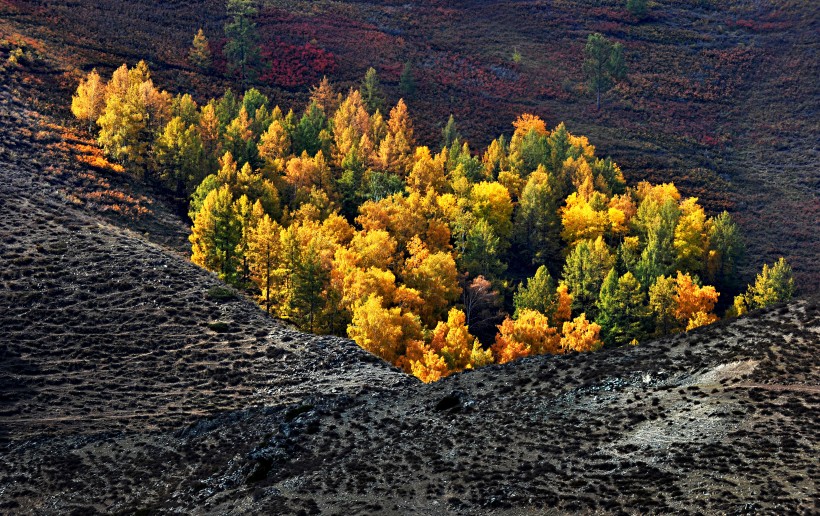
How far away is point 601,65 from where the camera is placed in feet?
472

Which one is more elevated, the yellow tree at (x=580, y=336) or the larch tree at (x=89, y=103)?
the larch tree at (x=89, y=103)

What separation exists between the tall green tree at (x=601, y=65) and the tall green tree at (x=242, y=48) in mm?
54268

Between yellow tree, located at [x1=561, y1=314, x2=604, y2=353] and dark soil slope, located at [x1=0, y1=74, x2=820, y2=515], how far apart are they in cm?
3103

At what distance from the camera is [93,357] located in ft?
166

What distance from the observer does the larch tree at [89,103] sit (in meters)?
94.2

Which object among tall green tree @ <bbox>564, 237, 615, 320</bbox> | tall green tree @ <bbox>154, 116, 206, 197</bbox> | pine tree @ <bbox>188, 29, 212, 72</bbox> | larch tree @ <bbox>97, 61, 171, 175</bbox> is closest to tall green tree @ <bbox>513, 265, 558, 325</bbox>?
tall green tree @ <bbox>564, 237, 615, 320</bbox>

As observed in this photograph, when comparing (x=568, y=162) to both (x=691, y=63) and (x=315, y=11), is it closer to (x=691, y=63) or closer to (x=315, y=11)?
(x=691, y=63)

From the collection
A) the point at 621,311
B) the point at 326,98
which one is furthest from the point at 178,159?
the point at 621,311

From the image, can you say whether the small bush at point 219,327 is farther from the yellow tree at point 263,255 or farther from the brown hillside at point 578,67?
the brown hillside at point 578,67

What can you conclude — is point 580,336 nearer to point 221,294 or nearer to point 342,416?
point 221,294

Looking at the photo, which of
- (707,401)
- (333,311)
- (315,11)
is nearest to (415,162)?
(333,311)

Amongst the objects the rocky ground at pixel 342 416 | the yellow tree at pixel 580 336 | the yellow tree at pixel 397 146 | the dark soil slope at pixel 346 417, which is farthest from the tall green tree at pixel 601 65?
the dark soil slope at pixel 346 417

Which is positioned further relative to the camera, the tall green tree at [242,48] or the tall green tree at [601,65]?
the tall green tree at [601,65]

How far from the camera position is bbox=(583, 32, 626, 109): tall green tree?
14238 cm
